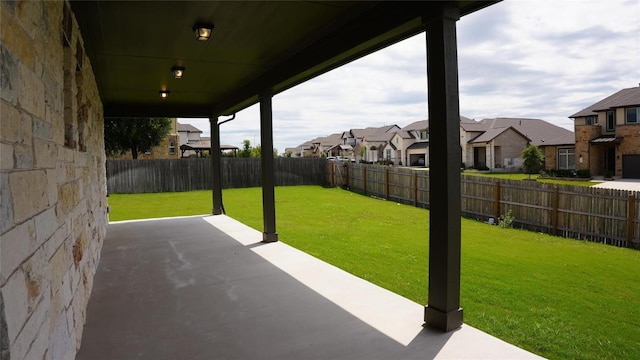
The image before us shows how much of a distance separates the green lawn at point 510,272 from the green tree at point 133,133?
35.2 ft

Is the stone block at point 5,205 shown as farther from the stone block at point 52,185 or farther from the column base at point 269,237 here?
the column base at point 269,237

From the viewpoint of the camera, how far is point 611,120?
23.6 meters

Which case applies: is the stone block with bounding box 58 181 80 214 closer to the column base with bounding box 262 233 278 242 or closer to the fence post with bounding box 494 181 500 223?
the column base with bounding box 262 233 278 242

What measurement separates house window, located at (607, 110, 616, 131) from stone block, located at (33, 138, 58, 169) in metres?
27.7

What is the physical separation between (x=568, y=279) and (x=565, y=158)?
24.8 m

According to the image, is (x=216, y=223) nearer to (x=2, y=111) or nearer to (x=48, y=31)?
(x=48, y=31)

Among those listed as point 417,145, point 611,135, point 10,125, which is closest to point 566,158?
point 611,135

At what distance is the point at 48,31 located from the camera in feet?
7.61

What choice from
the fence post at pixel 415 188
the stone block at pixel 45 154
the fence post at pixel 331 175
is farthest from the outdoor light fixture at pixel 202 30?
the fence post at pixel 331 175

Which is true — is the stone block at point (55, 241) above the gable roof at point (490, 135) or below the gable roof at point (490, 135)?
below

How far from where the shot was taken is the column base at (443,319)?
3213mm

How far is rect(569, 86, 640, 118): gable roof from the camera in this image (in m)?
22.2

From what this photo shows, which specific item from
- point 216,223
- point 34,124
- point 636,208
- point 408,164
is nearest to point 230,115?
point 216,223

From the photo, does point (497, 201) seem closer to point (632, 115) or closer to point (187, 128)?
point (632, 115)
